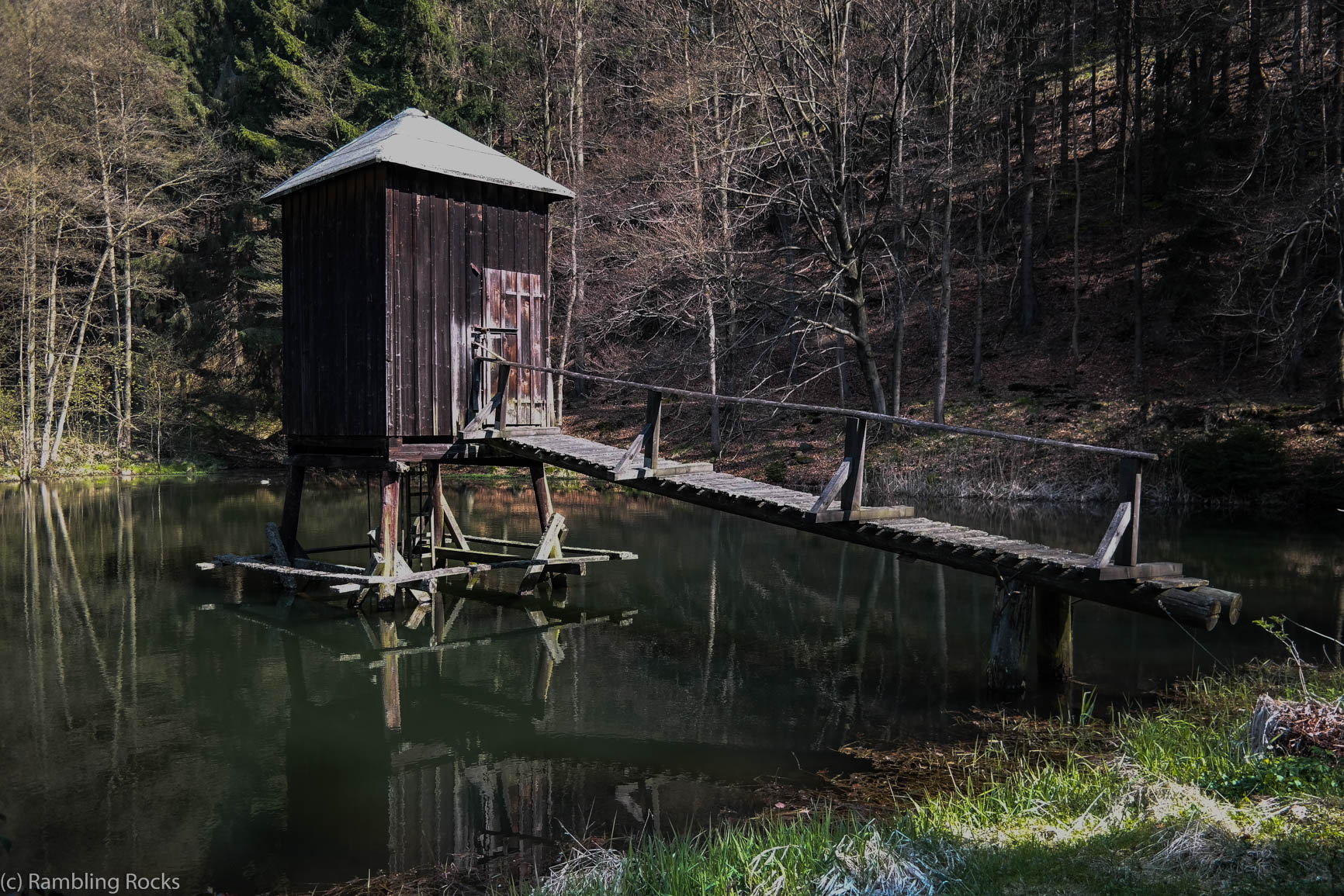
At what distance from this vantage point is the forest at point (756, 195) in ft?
76.0

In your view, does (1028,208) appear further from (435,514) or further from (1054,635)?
(1054,635)

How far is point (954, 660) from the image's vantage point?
10.7m

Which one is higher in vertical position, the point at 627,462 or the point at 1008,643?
the point at 627,462

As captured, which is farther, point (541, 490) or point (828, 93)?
point (828, 93)

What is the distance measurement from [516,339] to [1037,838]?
10.3 meters

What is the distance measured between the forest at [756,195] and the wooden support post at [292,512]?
12.2 m

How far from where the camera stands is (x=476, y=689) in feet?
32.1

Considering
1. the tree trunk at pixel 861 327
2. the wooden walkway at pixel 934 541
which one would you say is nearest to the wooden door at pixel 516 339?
the wooden walkway at pixel 934 541

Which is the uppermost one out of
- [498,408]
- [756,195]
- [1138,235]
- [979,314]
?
[756,195]

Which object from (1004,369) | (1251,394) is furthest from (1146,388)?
(1004,369)

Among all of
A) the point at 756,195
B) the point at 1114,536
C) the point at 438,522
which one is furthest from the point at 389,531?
the point at 756,195

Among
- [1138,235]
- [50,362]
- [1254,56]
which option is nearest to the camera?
[1138,235]

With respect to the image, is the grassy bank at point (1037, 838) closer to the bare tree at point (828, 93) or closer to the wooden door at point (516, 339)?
the wooden door at point (516, 339)

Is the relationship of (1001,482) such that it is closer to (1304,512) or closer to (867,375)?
(867,375)
